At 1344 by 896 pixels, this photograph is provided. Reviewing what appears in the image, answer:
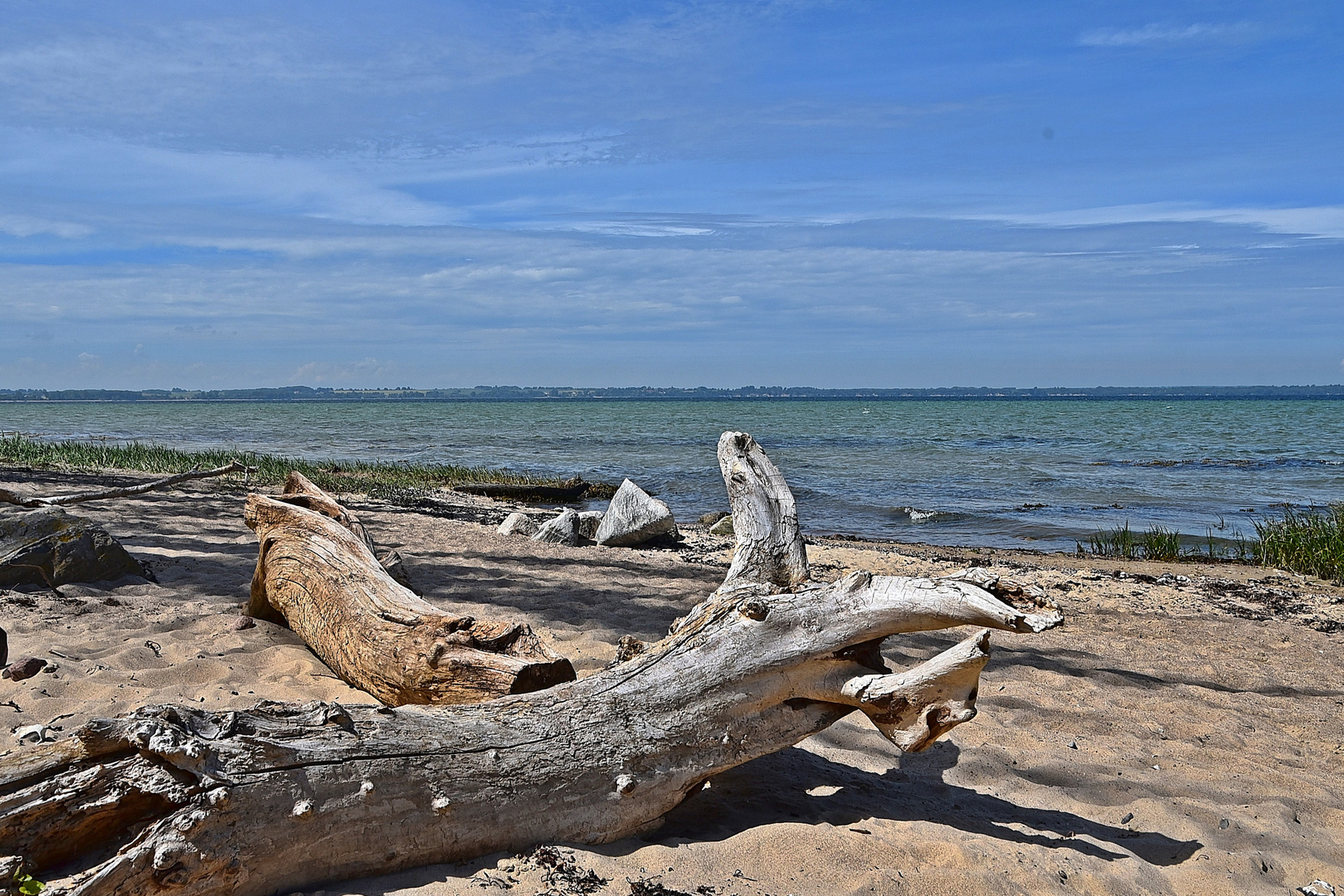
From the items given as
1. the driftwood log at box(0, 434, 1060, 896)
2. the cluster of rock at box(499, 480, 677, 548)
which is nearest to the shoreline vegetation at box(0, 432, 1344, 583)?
the cluster of rock at box(499, 480, 677, 548)

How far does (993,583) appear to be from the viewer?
319 cm

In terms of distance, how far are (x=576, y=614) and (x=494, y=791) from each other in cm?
357

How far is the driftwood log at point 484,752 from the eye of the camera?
244 centimetres

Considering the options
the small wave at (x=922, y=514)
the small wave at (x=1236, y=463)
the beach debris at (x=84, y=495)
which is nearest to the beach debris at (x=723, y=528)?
the small wave at (x=922, y=514)

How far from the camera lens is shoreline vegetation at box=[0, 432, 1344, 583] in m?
10.1

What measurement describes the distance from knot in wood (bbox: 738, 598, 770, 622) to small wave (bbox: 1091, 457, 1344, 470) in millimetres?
24995

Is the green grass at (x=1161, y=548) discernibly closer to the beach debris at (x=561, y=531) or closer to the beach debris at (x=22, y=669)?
the beach debris at (x=561, y=531)

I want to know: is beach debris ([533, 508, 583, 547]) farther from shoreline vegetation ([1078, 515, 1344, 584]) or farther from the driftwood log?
the driftwood log

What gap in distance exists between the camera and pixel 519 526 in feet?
37.4

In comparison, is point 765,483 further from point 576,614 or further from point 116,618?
point 116,618

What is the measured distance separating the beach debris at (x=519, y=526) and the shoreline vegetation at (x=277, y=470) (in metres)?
4.37

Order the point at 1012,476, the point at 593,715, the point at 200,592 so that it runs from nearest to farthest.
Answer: the point at 593,715 → the point at 200,592 → the point at 1012,476

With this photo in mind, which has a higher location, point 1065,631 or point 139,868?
point 139,868

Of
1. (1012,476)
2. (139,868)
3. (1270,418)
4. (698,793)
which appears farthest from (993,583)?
(1270,418)
